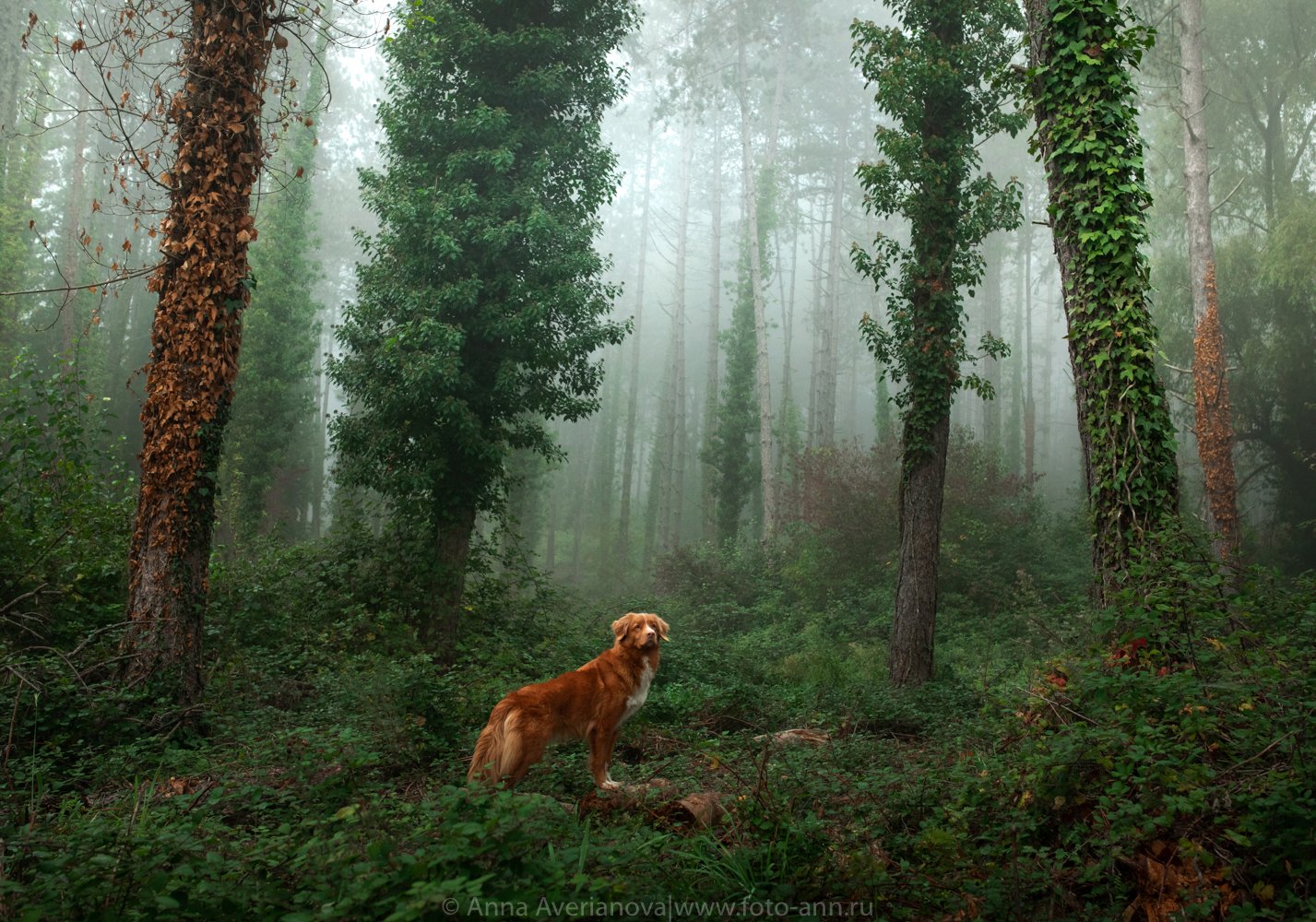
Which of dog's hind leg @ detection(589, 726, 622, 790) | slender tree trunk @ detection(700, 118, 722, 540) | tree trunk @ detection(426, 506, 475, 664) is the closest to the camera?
dog's hind leg @ detection(589, 726, 622, 790)

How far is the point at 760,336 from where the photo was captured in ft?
90.1

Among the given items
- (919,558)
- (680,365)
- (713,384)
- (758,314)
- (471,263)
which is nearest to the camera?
(919,558)

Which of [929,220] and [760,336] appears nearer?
[929,220]

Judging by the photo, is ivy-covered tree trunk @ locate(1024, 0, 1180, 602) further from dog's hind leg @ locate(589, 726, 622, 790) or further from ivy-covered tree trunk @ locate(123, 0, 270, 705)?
ivy-covered tree trunk @ locate(123, 0, 270, 705)

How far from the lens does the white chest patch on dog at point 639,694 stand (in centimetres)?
632

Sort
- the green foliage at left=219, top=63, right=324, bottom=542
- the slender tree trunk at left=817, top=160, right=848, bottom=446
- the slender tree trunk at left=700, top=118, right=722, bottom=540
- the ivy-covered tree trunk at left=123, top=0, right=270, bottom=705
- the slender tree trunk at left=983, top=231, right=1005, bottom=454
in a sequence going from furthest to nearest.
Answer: the slender tree trunk at left=983, top=231, right=1005, bottom=454, the slender tree trunk at left=817, top=160, right=848, bottom=446, the slender tree trunk at left=700, top=118, right=722, bottom=540, the green foliage at left=219, top=63, right=324, bottom=542, the ivy-covered tree trunk at left=123, top=0, right=270, bottom=705

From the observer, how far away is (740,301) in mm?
29875

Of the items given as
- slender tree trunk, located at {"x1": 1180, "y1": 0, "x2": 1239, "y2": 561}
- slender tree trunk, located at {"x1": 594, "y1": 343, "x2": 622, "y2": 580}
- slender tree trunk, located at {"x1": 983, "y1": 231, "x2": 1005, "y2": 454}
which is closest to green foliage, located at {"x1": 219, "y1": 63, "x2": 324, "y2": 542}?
slender tree trunk, located at {"x1": 594, "y1": 343, "x2": 622, "y2": 580}

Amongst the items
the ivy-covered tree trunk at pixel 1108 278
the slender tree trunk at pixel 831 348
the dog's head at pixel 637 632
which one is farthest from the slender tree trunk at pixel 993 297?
the dog's head at pixel 637 632

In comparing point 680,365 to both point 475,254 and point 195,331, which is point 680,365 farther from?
point 195,331

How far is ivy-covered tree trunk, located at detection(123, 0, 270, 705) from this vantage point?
22.7ft

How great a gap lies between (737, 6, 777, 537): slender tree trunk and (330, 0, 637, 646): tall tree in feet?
40.1

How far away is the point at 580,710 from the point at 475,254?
350 inches

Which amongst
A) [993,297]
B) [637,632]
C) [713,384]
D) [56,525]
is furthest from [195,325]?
[993,297]
